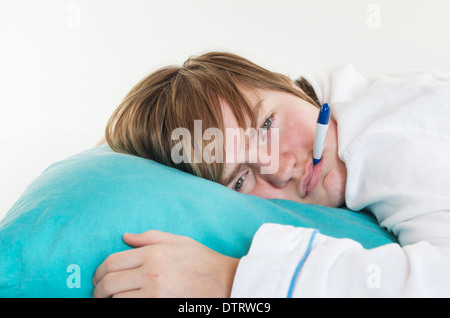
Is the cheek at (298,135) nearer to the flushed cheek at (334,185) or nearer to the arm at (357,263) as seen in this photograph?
the flushed cheek at (334,185)

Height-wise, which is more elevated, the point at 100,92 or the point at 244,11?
the point at 244,11

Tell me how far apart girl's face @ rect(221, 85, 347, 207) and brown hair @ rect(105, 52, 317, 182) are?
1.3 inches

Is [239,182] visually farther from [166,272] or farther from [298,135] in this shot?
[166,272]

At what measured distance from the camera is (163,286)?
0.62 meters

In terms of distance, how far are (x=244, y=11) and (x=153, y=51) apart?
0.47 m

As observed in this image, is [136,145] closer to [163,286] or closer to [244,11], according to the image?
[163,286]

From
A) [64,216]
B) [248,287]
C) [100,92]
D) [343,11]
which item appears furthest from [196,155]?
[343,11]

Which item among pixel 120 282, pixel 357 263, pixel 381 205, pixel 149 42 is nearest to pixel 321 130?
pixel 381 205

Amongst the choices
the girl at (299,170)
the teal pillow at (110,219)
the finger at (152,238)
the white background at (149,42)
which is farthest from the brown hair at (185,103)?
the white background at (149,42)

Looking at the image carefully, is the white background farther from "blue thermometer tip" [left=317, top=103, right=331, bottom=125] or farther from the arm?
the arm

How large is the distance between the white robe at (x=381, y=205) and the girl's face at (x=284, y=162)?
6 centimetres

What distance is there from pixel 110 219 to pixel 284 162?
407 millimetres

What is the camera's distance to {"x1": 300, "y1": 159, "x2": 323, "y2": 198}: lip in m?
0.96

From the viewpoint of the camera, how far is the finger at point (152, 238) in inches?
27.0
